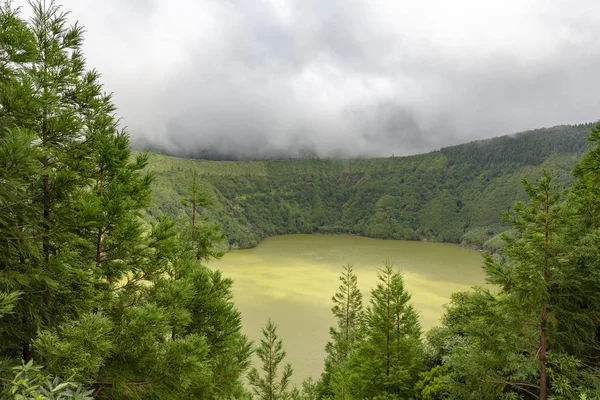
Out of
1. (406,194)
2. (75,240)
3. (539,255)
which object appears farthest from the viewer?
(406,194)

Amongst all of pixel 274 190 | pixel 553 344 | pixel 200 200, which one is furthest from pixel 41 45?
pixel 274 190

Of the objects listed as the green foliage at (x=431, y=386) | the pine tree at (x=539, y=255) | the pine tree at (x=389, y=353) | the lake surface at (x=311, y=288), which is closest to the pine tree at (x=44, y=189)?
the pine tree at (x=539, y=255)

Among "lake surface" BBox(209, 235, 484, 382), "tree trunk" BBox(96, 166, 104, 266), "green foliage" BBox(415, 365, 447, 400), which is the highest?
"tree trunk" BBox(96, 166, 104, 266)

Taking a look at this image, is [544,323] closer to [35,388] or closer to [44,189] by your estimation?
[35,388]

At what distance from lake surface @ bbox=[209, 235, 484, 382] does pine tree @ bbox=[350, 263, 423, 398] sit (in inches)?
720

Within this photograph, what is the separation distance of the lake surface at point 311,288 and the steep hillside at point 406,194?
42.8m

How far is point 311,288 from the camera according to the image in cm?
5325

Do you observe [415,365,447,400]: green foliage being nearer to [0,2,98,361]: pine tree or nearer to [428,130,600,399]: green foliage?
[428,130,600,399]: green foliage

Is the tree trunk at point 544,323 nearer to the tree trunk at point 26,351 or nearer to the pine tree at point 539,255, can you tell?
the pine tree at point 539,255

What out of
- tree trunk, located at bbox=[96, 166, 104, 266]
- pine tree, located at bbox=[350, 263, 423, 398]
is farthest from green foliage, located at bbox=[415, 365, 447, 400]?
tree trunk, located at bbox=[96, 166, 104, 266]

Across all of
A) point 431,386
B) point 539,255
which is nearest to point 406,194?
point 431,386

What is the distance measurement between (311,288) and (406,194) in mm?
136887

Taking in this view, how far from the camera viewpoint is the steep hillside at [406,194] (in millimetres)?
134250

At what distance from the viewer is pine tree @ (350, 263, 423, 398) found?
11.5 metres
